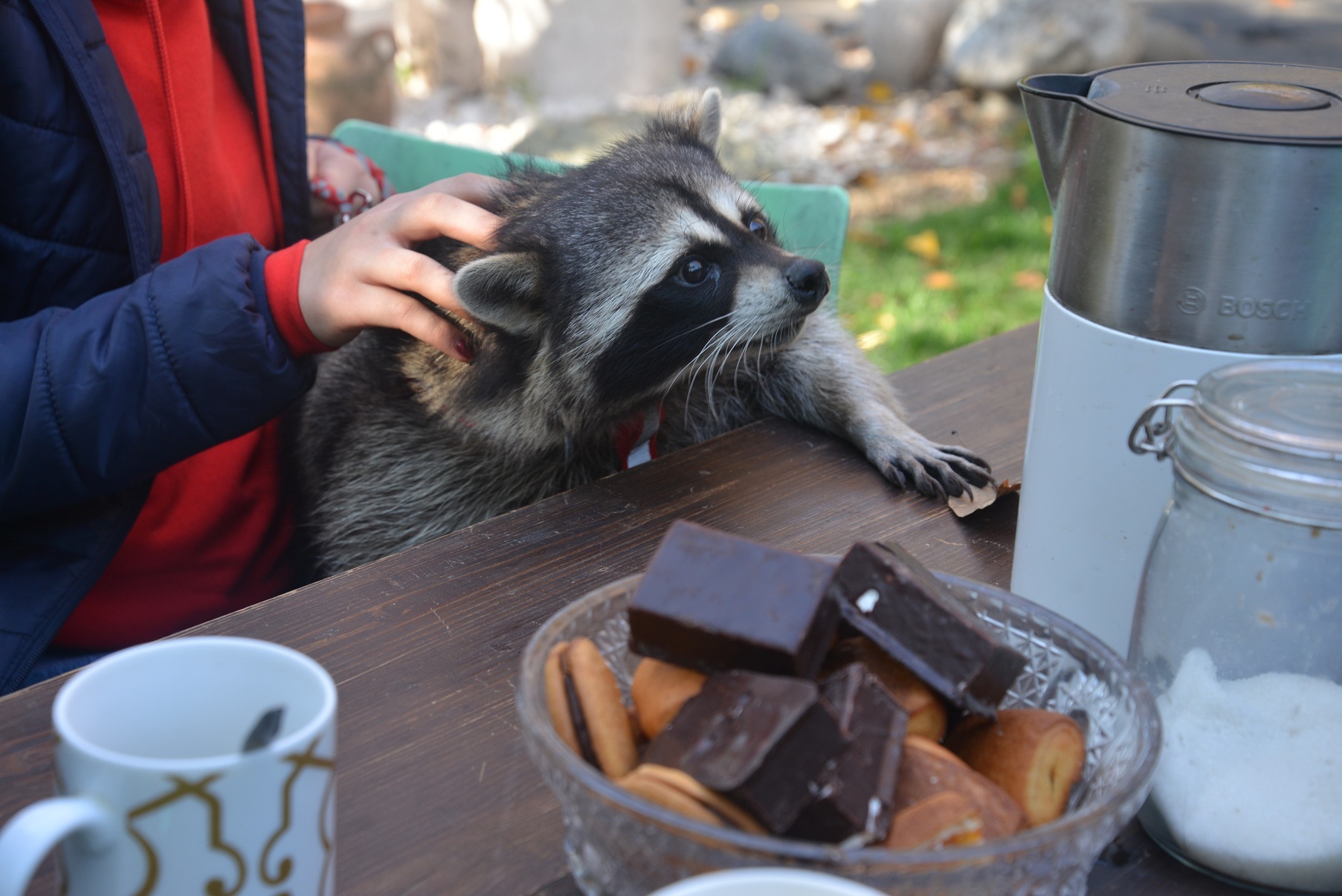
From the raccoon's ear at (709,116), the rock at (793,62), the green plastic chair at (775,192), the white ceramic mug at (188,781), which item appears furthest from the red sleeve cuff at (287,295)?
the rock at (793,62)

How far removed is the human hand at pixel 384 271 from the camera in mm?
1142

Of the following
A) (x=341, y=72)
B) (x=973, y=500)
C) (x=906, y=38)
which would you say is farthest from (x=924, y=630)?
(x=906, y=38)

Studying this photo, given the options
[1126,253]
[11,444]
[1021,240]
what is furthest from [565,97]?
[1126,253]

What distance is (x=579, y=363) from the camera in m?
1.52

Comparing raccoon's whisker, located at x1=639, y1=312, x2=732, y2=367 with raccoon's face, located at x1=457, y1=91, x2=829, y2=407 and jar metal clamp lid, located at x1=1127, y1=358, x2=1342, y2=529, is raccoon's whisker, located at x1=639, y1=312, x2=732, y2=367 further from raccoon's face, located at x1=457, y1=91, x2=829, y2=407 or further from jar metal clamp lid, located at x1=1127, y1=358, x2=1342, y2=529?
jar metal clamp lid, located at x1=1127, y1=358, x2=1342, y2=529

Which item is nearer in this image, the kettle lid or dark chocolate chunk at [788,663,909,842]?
dark chocolate chunk at [788,663,909,842]

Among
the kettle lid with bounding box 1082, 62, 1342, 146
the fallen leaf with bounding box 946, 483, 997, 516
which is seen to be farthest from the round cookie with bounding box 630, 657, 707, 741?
the fallen leaf with bounding box 946, 483, 997, 516

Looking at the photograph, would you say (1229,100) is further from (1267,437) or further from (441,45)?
(441,45)

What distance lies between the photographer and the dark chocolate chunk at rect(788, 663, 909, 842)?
1.80 feet

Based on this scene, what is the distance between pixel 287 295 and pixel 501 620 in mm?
441

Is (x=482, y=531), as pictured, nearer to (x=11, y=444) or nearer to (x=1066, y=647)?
(x=11, y=444)

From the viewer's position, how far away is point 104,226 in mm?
1294

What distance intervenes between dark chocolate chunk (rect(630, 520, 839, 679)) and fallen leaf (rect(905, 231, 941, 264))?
333 cm

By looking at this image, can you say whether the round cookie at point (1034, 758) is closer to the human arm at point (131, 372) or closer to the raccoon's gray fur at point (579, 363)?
the raccoon's gray fur at point (579, 363)
